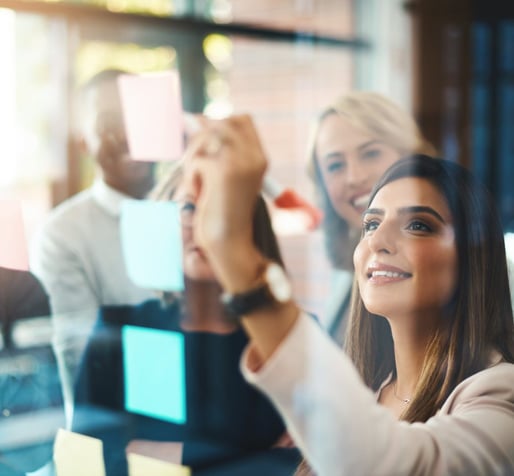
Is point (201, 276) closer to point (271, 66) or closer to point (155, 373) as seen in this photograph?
point (155, 373)

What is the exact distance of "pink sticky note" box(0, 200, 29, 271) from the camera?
991 millimetres

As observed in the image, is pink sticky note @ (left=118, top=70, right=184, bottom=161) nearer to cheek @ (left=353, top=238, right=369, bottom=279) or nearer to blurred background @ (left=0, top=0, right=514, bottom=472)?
blurred background @ (left=0, top=0, right=514, bottom=472)

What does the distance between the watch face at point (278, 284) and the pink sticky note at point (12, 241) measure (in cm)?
35

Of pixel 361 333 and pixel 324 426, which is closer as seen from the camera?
pixel 324 426

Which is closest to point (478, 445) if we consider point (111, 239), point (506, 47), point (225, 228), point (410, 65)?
point (225, 228)

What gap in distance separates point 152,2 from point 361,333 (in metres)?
0.70

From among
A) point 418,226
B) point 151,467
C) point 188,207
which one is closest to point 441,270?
point 418,226

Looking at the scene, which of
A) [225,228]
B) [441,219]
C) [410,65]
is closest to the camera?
[225,228]

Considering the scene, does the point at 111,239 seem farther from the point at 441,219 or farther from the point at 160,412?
the point at 441,219

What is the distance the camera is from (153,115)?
96 centimetres

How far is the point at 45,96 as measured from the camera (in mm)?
1091

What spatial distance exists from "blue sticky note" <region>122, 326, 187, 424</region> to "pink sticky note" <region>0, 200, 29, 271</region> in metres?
0.16

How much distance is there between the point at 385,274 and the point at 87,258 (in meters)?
0.39

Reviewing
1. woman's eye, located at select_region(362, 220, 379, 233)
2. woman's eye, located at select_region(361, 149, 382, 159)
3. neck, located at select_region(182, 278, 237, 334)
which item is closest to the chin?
neck, located at select_region(182, 278, 237, 334)
